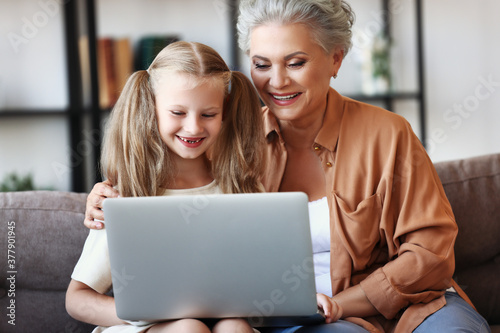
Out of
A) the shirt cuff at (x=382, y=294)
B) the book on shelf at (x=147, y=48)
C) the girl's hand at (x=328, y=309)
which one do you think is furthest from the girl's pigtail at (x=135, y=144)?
the book on shelf at (x=147, y=48)

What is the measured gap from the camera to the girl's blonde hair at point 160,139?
1.47 metres

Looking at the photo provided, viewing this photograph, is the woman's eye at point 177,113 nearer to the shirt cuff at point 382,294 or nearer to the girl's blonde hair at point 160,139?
the girl's blonde hair at point 160,139

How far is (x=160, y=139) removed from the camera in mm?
1506

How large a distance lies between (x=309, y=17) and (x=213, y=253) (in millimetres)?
766

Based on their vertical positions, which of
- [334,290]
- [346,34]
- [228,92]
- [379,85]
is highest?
[346,34]

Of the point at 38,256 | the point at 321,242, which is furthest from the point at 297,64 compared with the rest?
the point at 38,256

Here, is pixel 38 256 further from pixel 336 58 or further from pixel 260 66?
pixel 336 58

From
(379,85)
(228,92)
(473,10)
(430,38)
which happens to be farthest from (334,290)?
(473,10)

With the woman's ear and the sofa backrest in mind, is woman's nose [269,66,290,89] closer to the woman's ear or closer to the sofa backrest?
the woman's ear

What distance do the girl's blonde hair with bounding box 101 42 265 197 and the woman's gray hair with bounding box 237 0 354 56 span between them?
0.16 meters

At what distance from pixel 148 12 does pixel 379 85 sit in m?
1.50

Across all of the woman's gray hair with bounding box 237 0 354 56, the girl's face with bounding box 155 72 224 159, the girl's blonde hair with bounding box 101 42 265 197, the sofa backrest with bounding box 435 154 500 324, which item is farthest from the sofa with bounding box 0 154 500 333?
the sofa backrest with bounding box 435 154 500 324

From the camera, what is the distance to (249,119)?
161 cm

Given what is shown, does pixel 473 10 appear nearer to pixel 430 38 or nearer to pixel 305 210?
pixel 430 38
